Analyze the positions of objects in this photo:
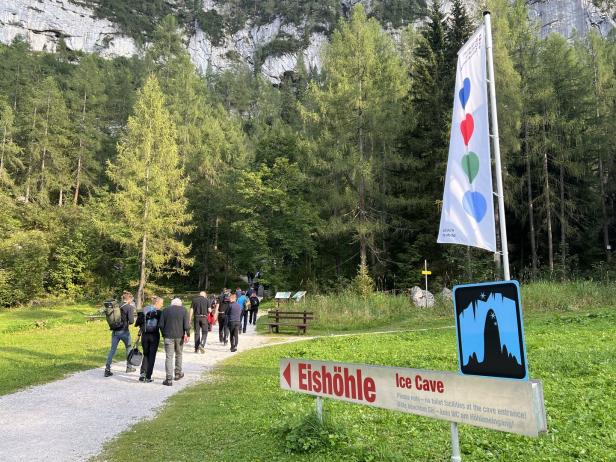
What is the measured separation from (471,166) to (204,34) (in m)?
123

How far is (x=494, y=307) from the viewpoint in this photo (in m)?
3.51

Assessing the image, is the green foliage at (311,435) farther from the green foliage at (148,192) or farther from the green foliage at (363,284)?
the green foliage at (148,192)

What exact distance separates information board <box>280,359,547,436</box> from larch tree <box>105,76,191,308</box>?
30.5 meters

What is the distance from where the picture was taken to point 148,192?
33.3 m

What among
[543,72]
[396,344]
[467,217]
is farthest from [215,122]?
[467,217]

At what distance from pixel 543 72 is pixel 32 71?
61.5m

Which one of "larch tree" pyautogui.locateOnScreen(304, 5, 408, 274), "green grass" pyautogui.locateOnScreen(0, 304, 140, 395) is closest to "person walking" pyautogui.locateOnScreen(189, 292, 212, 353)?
"green grass" pyautogui.locateOnScreen(0, 304, 140, 395)

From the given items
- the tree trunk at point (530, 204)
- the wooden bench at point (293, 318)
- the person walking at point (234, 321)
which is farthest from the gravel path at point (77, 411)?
the tree trunk at point (530, 204)

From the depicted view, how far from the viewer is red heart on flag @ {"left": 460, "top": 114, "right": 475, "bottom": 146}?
5633 mm

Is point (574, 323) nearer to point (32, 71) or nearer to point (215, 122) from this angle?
point (215, 122)

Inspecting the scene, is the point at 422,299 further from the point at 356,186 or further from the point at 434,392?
the point at 434,392

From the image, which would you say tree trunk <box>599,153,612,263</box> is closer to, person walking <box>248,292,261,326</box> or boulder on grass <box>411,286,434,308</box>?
boulder on grass <box>411,286,434,308</box>

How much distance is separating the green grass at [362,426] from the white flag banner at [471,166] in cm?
214

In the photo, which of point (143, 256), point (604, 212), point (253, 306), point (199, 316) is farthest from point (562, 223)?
point (143, 256)
